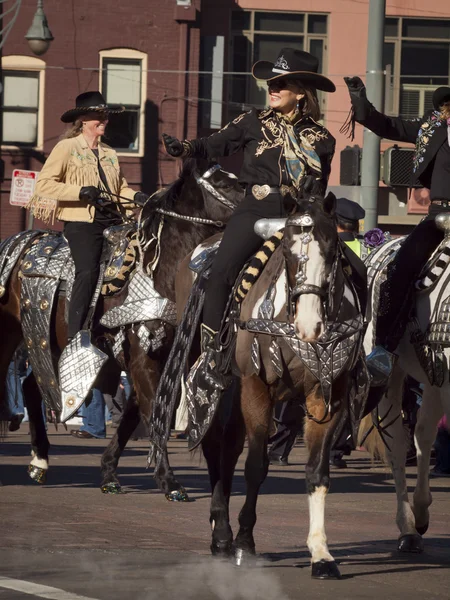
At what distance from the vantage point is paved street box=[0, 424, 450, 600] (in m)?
7.60

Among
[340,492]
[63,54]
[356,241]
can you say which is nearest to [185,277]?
[340,492]

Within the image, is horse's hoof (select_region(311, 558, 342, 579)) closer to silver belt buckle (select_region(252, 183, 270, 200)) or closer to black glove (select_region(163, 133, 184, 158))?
silver belt buckle (select_region(252, 183, 270, 200))

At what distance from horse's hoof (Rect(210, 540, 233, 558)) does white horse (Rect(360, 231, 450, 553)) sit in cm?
121

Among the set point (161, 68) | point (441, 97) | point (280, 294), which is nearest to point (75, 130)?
point (441, 97)

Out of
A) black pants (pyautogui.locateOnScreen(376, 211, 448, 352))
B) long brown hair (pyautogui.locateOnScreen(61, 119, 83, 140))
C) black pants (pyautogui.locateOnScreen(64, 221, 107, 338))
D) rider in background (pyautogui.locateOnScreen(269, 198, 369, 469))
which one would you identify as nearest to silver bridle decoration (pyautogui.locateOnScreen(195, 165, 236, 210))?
black pants (pyautogui.locateOnScreen(64, 221, 107, 338))

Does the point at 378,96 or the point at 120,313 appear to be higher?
the point at 378,96

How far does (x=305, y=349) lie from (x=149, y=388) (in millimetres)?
3614

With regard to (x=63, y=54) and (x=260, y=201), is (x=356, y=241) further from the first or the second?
(x=63, y=54)

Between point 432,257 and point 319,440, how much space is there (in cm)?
198

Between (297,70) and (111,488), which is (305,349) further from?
(111,488)

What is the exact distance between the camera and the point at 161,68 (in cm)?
3447

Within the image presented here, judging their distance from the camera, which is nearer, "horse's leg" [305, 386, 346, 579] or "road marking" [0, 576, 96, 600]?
"road marking" [0, 576, 96, 600]

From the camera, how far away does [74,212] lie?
1241cm

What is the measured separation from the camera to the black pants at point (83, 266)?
12.2 metres
